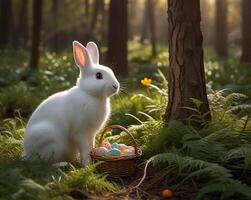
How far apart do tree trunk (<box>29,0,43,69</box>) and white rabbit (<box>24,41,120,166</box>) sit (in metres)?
8.60

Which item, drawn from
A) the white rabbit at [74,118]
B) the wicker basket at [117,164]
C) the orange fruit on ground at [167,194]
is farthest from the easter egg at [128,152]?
the orange fruit on ground at [167,194]

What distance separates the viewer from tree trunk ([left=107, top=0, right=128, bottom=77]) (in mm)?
13914

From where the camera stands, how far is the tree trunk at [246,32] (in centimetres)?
1507

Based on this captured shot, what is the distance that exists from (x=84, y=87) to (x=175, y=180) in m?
1.65

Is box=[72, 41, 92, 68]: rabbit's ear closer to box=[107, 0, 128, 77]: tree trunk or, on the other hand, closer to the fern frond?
the fern frond

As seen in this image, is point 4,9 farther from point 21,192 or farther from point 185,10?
point 21,192

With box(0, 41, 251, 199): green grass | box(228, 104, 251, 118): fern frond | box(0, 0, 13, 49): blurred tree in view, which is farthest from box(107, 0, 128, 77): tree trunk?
box(0, 0, 13, 49): blurred tree

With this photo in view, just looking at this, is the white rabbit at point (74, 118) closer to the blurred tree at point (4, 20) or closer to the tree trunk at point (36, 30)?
the tree trunk at point (36, 30)

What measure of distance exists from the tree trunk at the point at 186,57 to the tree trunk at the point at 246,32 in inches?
353

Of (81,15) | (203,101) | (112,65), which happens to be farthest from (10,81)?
(81,15)

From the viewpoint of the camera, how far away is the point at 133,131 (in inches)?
275

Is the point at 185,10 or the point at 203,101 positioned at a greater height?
the point at 185,10

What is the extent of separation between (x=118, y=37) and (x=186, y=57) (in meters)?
7.86

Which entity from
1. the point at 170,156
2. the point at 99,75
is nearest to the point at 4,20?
the point at 99,75
